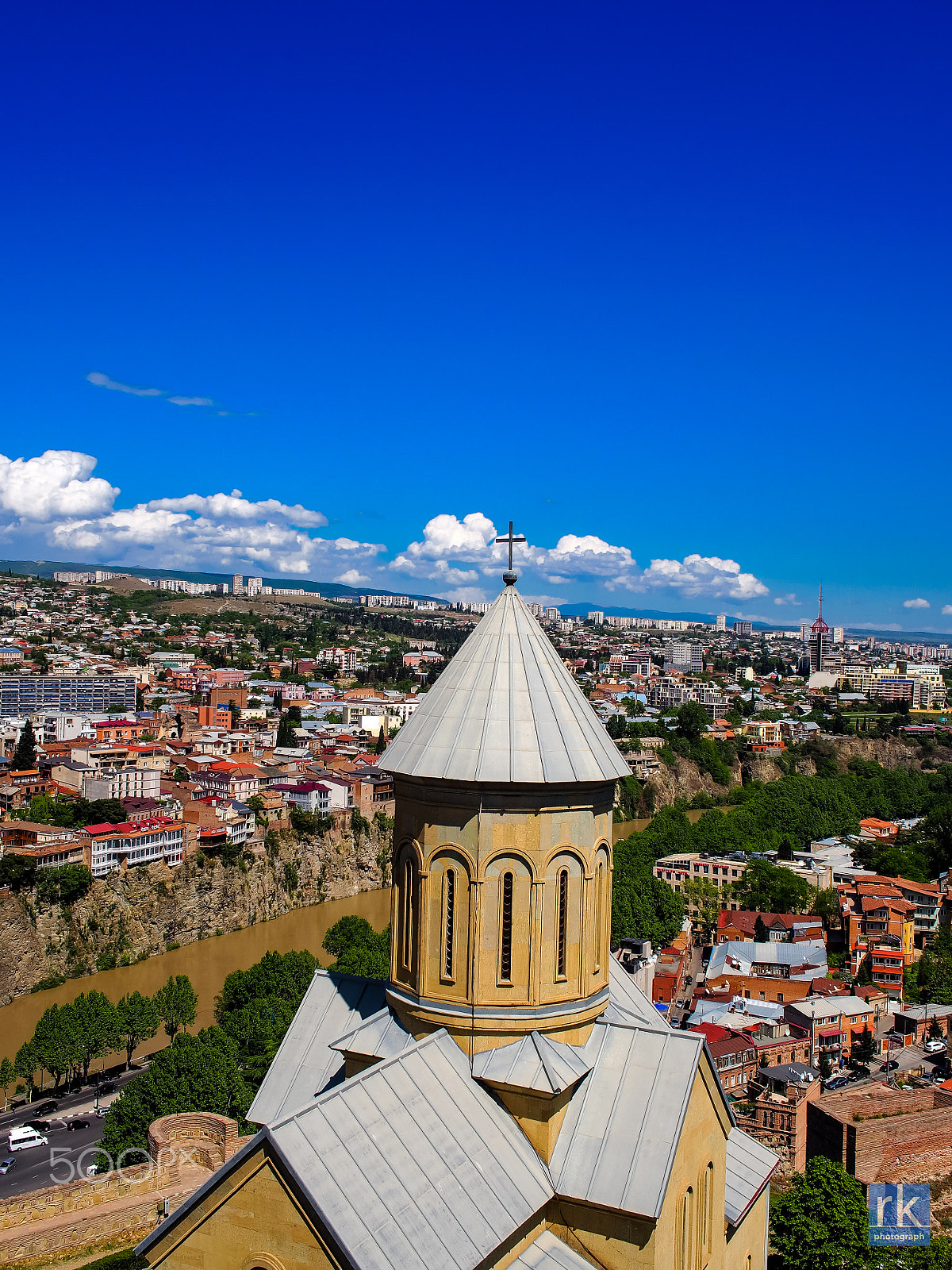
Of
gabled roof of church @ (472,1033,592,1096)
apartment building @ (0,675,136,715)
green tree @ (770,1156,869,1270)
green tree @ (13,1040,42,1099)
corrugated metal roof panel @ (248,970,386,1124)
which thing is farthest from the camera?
apartment building @ (0,675,136,715)

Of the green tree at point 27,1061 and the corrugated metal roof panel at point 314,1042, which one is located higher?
the corrugated metal roof panel at point 314,1042

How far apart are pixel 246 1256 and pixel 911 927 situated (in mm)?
24403

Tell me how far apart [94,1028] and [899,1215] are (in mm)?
12014

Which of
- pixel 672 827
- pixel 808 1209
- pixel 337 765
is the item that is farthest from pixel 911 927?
pixel 337 765

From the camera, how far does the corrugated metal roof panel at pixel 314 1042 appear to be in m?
5.64

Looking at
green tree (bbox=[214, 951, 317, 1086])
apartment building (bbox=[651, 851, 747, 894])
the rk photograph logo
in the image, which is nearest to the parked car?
the rk photograph logo

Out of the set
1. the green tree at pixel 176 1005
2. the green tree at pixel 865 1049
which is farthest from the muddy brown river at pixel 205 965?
the green tree at pixel 865 1049

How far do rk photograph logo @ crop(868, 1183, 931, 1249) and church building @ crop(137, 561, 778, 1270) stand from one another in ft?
18.3

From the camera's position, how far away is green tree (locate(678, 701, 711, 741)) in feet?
173

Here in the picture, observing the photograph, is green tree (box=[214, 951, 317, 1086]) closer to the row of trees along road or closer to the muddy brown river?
the row of trees along road

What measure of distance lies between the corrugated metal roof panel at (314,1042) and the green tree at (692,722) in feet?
154

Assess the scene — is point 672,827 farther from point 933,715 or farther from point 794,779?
point 933,715

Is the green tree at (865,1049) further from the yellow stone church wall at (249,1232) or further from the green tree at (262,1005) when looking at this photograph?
the yellow stone church wall at (249,1232)

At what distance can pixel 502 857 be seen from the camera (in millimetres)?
5242
